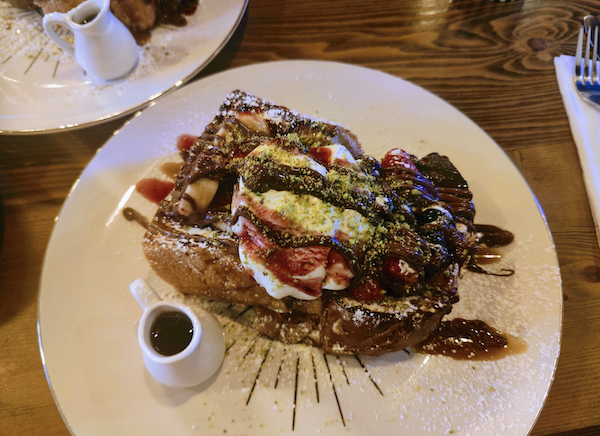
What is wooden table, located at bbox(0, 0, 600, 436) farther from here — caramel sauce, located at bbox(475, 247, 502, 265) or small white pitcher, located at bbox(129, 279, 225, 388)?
small white pitcher, located at bbox(129, 279, 225, 388)

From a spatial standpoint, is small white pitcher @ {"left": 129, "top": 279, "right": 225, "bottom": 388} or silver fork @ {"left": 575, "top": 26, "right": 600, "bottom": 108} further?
silver fork @ {"left": 575, "top": 26, "right": 600, "bottom": 108}

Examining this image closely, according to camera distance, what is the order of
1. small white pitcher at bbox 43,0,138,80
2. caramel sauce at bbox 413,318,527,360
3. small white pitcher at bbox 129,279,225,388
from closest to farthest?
small white pitcher at bbox 129,279,225,388, caramel sauce at bbox 413,318,527,360, small white pitcher at bbox 43,0,138,80

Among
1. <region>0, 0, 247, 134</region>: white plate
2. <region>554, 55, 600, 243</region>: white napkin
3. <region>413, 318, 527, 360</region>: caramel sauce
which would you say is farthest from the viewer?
<region>0, 0, 247, 134</region>: white plate

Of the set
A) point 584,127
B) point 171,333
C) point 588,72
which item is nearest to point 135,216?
point 171,333

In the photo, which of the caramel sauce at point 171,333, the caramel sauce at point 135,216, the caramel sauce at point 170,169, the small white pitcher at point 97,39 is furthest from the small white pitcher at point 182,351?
the small white pitcher at point 97,39

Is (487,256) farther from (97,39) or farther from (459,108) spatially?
(97,39)

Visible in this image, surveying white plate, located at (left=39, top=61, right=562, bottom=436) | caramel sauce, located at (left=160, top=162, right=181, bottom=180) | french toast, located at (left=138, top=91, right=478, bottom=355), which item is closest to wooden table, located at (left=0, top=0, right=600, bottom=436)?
white plate, located at (left=39, top=61, right=562, bottom=436)

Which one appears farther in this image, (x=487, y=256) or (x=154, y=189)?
(x=154, y=189)
